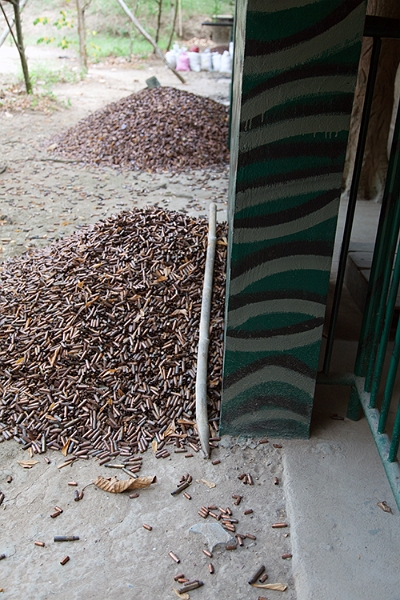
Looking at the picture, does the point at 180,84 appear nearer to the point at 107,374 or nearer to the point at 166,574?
the point at 107,374

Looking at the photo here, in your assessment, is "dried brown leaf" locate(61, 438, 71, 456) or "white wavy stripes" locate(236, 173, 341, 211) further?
"dried brown leaf" locate(61, 438, 71, 456)

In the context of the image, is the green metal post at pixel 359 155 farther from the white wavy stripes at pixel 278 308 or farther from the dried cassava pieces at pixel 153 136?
the dried cassava pieces at pixel 153 136

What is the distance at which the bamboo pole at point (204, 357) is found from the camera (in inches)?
105

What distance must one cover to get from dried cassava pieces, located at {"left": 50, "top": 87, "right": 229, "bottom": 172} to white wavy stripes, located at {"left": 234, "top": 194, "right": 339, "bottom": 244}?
601 centimetres

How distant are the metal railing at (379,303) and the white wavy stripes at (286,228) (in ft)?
0.87

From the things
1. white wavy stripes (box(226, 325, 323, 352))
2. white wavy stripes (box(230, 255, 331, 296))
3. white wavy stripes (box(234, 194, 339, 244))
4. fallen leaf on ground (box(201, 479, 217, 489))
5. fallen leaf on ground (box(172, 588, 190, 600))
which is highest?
white wavy stripes (box(234, 194, 339, 244))

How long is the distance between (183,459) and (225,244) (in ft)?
5.30

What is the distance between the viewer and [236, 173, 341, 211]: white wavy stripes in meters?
2.16

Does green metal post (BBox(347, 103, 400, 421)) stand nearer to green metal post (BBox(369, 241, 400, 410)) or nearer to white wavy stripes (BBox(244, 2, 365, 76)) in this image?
green metal post (BBox(369, 241, 400, 410))

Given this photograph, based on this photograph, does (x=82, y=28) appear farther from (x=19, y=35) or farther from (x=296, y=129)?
(x=296, y=129)

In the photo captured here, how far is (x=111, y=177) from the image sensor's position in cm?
763

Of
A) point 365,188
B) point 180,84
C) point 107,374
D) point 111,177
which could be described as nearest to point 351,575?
point 107,374

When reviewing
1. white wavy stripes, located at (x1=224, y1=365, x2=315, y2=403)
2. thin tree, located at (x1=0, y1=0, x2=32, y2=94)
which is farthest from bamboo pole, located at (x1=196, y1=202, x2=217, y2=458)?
thin tree, located at (x1=0, y1=0, x2=32, y2=94)

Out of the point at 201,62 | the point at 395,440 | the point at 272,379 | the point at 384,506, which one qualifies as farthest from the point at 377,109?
the point at 201,62
